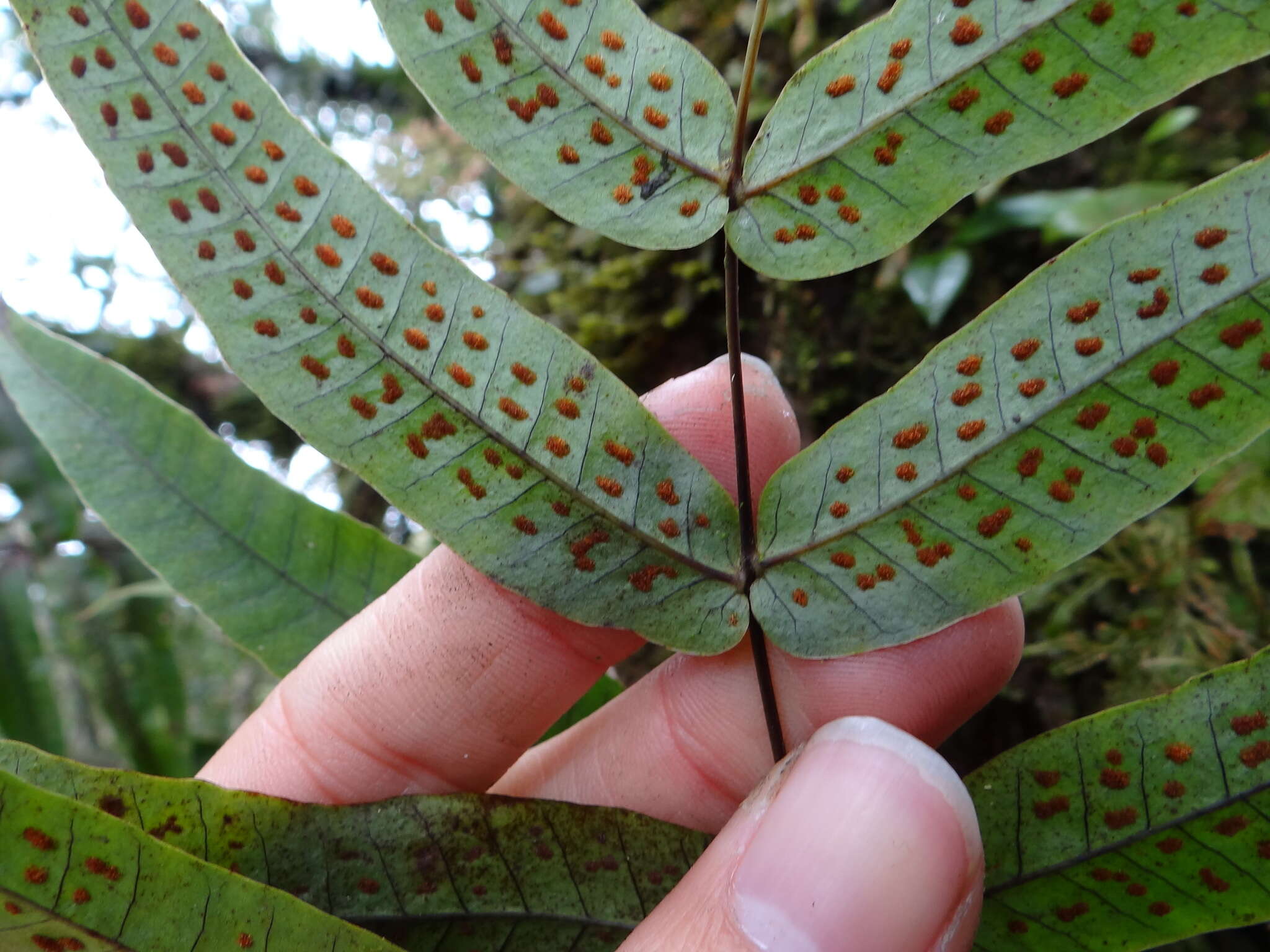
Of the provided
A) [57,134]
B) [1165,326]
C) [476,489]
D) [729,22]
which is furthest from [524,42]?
[57,134]

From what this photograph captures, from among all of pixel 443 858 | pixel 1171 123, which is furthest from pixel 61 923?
pixel 1171 123

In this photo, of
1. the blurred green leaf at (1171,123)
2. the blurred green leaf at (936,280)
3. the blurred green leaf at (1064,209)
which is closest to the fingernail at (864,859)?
the blurred green leaf at (936,280)

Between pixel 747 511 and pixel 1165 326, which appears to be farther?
pixel 747 511

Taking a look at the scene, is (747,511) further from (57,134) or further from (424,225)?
(57,134)

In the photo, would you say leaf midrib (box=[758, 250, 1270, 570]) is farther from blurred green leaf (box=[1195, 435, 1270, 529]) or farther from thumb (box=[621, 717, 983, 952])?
blurred green leaf (box=[1195, 435, 1270, 529])

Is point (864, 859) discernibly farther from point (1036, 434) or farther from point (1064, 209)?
point (1064, 209)

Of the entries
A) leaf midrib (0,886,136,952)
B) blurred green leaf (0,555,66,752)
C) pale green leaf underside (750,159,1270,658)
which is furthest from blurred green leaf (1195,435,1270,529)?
blurred green leaf (0,555,66,752)

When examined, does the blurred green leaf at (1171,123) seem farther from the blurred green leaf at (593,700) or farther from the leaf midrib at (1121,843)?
the blurred green leaf at (593,700)
